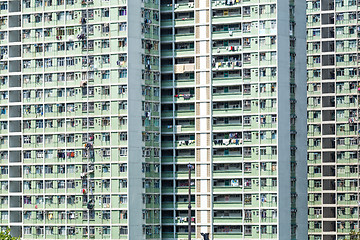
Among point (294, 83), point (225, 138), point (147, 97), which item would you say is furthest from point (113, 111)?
point (294, 83)

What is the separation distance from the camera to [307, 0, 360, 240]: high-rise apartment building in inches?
5989

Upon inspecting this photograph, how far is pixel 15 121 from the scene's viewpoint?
138500 millimetres

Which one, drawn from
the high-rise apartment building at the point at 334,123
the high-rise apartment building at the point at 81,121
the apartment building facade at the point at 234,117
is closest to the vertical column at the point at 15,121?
the high-rise apartment building at the point at 81,121

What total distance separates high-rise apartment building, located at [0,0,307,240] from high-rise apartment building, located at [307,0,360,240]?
70.4ft

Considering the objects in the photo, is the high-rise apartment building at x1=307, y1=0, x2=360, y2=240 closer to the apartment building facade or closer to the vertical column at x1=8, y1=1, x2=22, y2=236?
the apartment building facade

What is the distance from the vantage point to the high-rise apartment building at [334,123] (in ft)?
499

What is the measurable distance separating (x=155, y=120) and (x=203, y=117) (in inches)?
254

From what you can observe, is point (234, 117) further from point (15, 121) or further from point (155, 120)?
point (15, 121)

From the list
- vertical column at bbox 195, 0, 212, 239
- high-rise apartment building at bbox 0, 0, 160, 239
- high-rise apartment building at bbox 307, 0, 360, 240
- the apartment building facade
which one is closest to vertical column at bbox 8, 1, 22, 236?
high-rise apartment building at bbox 0, 0, 160, 239

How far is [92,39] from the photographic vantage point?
13325 centimetres

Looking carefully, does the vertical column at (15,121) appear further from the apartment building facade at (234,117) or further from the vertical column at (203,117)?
the vertical column at (203,117)

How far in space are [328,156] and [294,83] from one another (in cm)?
2522

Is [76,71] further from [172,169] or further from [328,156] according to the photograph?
[328,156]

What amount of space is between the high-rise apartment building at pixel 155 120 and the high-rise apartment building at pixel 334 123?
21.5 metres
